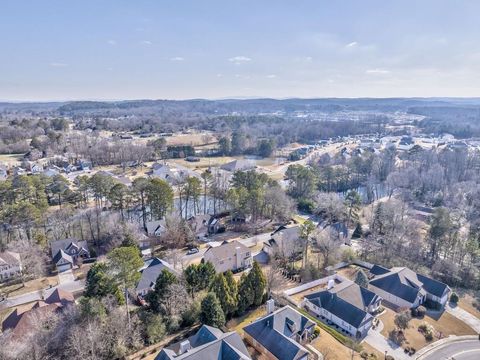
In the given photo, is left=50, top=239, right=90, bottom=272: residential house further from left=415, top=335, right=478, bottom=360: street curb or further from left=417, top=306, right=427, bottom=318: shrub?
left=417, top=306, right=427, bottom=318: shrub

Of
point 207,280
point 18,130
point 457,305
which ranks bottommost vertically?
point 457,305

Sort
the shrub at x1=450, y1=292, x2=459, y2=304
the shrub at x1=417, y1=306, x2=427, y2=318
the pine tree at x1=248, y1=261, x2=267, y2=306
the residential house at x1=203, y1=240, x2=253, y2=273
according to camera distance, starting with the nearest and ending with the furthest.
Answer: the pine tree at x1=248, y1=261, x2=267, y2=306, the shrub at x1=417, y1=306, x2=427, y2=318, the shrub at x1=450, y1=292, x2=459, y2=304, the residential house at x1=203, y1=240, x2=253, y2=273

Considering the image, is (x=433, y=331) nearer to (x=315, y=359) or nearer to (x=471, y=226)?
(x=315, y=359)

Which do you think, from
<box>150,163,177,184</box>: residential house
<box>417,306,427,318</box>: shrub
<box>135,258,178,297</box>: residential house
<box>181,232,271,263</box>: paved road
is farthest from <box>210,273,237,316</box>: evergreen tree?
<box>150,163,177,184</box>: residential house

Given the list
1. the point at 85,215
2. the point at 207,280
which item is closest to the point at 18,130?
the point at 85,215

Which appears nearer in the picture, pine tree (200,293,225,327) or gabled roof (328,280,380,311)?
pine tree (200,293,225,327)

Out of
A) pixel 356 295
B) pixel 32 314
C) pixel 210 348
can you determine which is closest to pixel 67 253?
pixel 32 314
